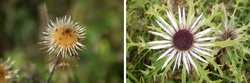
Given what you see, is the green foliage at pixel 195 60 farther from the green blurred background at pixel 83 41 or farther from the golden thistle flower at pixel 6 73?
the golden thistle flower at pixel 6 73

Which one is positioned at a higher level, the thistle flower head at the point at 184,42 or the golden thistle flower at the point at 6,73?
the thistle flower head at the point at 184,42

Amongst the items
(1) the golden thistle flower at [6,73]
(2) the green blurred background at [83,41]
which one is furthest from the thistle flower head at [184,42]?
(1) the golden thistle flower at [6,73]

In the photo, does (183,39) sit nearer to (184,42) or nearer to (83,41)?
(184,42)

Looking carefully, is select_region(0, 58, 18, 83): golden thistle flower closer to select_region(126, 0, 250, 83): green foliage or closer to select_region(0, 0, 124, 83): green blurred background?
select_region(0, 0, 124, 83): green blurred background

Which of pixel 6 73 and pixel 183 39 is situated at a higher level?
pixel 183 39

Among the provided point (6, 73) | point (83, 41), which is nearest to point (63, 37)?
point (83, 41)

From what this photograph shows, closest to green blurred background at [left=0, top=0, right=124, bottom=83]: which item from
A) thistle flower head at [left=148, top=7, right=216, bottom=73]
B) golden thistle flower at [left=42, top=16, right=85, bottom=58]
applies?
golden thistle flower at [left=42, top=16, right=85, bottom=58]

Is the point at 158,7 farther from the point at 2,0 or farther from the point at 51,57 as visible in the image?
the point at 2,0
